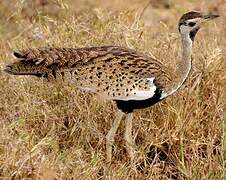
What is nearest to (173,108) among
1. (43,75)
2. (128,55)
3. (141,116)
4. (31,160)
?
(141,116)

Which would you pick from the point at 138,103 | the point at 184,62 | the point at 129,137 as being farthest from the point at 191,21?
the point at 129,137

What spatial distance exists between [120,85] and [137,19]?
1.13 m

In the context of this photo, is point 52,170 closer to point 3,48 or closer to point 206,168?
point 206,168

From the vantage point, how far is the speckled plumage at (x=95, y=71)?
3961mm

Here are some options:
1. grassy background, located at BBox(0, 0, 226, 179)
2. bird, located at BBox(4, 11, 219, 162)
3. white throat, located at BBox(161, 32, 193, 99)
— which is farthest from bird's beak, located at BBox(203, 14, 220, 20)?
grassy background, located at BBox(0, 0, 226, 179)

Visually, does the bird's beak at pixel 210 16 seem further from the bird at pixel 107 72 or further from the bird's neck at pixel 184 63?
the bird's neck at pixel 184 63

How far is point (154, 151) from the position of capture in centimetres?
428

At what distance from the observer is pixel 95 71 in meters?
3.98

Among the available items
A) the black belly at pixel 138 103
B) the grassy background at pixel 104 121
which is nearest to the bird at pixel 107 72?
the black belly at pixel 138 103

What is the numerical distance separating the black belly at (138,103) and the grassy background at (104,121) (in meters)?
0.13

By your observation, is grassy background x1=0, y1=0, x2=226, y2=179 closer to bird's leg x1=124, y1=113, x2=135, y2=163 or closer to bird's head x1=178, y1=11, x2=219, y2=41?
bird's leg x1=124, y1=113, x2=135, y2=163

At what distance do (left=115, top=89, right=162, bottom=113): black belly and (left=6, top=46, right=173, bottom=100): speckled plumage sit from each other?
25mm

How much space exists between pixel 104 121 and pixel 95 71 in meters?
0.46

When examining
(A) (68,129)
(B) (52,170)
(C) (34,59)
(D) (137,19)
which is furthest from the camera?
(D) (137,19)
